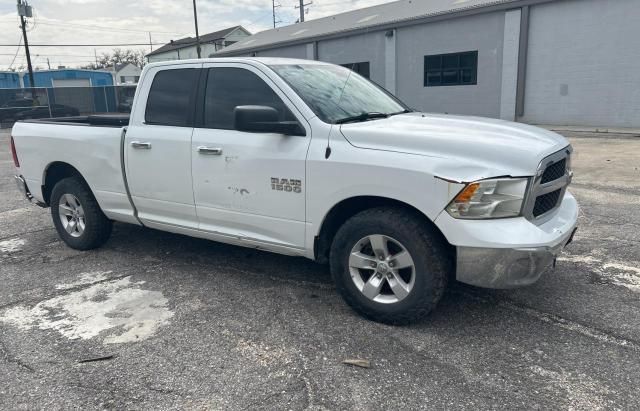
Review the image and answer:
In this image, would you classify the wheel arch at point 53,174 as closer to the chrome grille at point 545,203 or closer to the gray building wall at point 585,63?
the chrome grille at point 545,203

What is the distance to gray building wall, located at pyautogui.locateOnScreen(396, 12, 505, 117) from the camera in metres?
19.7

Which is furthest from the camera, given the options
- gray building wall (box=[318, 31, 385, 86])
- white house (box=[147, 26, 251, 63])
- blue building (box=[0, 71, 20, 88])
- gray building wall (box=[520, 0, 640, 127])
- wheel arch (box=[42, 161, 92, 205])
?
white house (box=[147, 26, 251, 63])

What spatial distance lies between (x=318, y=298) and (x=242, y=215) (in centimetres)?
90

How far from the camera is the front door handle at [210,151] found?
4087mm

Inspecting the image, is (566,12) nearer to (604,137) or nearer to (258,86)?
(604,137)

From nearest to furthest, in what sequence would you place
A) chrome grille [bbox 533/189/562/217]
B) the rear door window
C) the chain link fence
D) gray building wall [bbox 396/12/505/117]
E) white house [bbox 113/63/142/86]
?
1. chrome grille [bbox 533/189/562/217]
2. the rear door window
3. gray building wall [bbox 396/12/505/117]
4. the chain link fence
5. white house [bbox 113/63/142/86]

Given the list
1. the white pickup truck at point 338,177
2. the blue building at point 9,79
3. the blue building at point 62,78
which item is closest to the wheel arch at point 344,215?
the white pickup truck at point 338,177

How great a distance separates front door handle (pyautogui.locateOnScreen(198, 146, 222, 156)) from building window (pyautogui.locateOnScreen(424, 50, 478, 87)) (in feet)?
60.4

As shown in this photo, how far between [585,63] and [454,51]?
5.14m

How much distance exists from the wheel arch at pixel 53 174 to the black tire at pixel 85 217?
133 mm

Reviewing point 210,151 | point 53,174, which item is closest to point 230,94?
point 210,151

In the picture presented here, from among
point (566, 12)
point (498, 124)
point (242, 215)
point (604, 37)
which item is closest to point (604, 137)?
point (604, 37)

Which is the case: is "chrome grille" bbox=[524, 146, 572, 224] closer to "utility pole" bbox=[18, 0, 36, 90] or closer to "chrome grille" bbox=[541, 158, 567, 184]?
"chrome grille" bbox=[541, 158, 567, 184]

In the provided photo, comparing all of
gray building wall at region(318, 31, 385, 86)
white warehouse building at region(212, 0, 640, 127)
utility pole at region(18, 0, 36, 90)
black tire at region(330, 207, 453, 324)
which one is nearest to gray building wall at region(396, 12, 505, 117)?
white warehouse building at region(212, 0, 640, 127)
